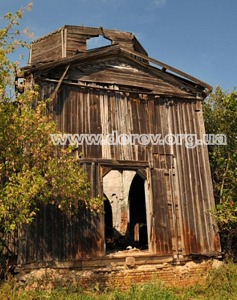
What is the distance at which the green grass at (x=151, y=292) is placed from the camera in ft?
25.6

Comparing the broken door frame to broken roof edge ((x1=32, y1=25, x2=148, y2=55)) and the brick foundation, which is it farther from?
broken roof edge ((x1=32, y1=25, x2=148, y2=55))

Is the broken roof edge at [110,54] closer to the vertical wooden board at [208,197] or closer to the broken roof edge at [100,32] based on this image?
the vertical wooden board at [208,197]

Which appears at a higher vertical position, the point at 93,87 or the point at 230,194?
the point at 93,87

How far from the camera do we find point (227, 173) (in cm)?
1263

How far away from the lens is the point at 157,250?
10297mm

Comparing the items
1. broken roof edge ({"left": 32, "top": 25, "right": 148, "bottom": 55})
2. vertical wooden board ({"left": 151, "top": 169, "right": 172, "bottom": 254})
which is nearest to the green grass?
vertical wooden board ({"left": 151, "top": 169, "right": 172, "bottom": 254})

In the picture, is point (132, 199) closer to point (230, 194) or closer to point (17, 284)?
point (230, 194)

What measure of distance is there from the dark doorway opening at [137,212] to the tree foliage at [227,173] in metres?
4.72

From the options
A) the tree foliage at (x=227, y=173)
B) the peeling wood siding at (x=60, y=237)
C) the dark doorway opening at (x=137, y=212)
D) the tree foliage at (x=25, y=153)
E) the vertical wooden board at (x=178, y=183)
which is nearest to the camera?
the tree foliage at (x=25, y=153)

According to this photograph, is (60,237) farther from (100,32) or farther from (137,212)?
(100,32)

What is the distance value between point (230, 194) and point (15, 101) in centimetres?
851

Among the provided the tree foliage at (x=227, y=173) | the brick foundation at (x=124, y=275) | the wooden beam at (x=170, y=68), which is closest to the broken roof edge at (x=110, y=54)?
the wooden beam at (x=170, y=68)

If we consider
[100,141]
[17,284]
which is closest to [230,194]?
[100,141]

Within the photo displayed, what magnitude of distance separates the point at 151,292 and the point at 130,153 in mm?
4562
